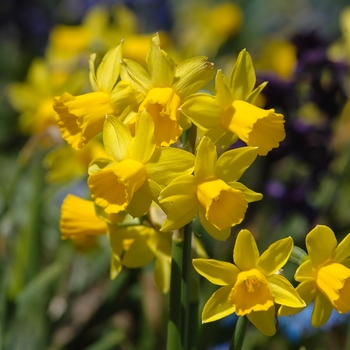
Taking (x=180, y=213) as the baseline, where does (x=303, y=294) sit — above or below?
below

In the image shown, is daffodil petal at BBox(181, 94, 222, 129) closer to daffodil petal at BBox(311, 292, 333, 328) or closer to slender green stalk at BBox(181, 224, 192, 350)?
slender green stalk at BBox(181, 224, 192, 350)

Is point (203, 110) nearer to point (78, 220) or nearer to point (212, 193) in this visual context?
point (212, 193)

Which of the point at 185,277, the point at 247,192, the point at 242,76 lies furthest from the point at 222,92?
the point at 185,277

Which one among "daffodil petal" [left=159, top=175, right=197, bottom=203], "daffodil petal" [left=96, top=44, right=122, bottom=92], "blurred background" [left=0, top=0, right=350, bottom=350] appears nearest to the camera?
"daffodil petal" [left=159, top=175, right=197, bottom=203]

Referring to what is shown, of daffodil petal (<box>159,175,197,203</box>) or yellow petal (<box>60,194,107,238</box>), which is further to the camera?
yellow petal (<box>60,194,107,238</box>)

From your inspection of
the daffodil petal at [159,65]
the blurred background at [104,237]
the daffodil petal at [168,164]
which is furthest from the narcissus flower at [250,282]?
the blurred background at [104,237]

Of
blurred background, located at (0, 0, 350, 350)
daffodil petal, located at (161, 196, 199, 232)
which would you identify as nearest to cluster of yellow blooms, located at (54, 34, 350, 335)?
daffodil petal, located at (161, 196, 199, 232)
